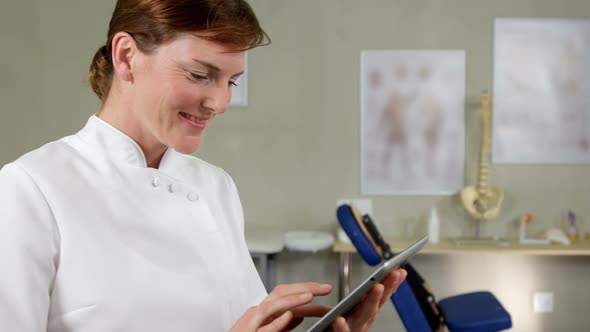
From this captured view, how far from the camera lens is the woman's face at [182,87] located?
0.84 meters

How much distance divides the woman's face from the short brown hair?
1 cm

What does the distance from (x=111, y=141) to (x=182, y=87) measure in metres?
0.14

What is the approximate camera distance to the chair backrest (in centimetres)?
217

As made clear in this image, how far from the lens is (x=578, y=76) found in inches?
122

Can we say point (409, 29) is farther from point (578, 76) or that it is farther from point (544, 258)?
point (544, 258)

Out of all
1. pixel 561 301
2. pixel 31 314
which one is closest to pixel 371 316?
pixel 31 314

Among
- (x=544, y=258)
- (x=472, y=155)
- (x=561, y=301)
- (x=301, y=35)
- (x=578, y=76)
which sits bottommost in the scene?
(x=561, y=301)

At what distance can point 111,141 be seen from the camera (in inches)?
35.2

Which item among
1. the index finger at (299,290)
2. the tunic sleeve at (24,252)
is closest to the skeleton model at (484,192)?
the index finger at (299,290)

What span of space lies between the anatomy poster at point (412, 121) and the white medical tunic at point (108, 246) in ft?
7.22

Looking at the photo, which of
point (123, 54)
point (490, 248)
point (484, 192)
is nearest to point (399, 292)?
point (490, 248)

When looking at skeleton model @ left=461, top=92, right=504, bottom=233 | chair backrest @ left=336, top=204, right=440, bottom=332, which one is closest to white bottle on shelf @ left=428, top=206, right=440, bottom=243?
skeleton model @ left=461, top=92, right=504, bottom=233

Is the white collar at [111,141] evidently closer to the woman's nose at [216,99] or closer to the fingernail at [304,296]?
the woman's nose at [216,99]

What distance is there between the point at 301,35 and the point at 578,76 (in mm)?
1411
